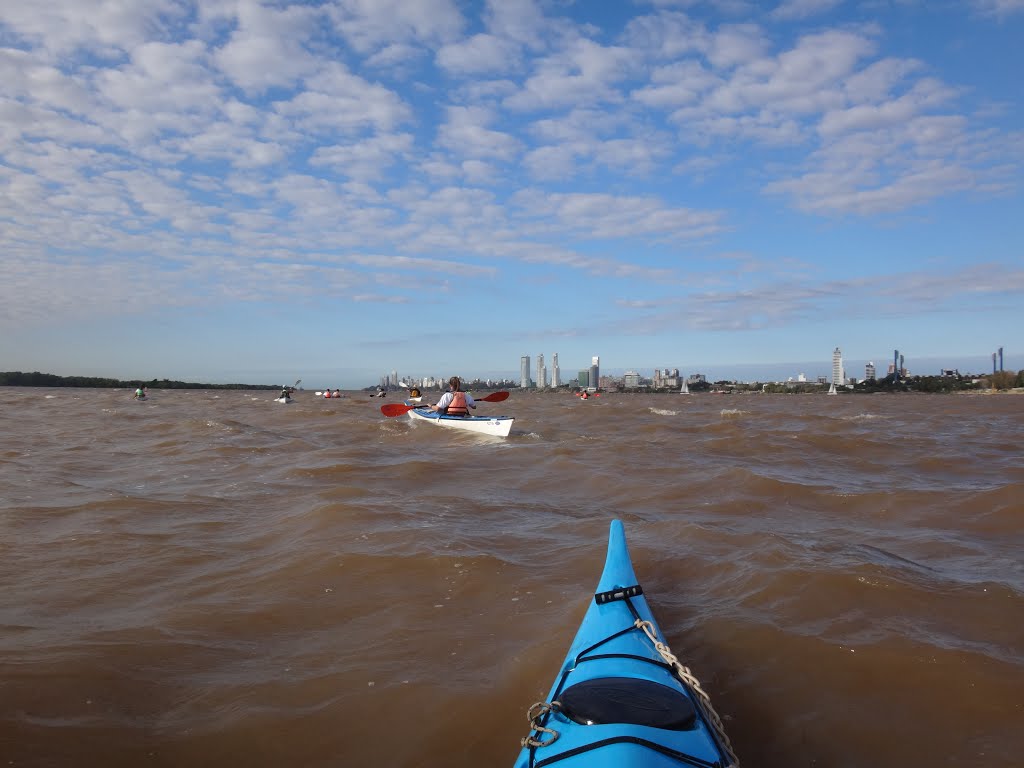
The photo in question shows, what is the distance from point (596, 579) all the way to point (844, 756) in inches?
88.3

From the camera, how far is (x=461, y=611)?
4.07 metres

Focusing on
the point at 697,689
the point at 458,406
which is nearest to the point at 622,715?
the point at 697,689

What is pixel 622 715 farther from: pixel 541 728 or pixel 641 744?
pixel 541 728

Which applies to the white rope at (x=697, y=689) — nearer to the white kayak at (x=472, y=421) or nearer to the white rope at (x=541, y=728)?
the white rope at (x=541, y=728)

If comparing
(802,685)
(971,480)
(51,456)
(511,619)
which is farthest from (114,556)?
(971,480)

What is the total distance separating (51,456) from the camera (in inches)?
436

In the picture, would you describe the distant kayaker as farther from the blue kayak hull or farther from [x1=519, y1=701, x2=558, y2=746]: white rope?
[x1=519, y1=701, x2=558, y2=746]: white rope

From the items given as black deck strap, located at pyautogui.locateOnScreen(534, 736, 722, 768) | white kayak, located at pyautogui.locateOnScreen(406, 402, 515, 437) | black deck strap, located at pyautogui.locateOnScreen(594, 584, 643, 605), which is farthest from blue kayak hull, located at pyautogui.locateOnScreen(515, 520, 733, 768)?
white kayak, located at pyautogui.locateOnScreen(406, 402, 515, 437)

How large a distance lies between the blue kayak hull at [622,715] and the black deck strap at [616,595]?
29cm

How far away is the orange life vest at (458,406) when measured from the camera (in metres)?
16.4

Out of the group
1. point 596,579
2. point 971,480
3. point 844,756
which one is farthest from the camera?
point 971,480

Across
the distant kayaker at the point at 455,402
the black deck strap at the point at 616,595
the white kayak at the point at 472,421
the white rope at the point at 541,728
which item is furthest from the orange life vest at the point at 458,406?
the white rope at the point at 541,728

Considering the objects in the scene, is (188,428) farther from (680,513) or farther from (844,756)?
(844,756)

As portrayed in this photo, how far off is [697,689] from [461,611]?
1927mm
